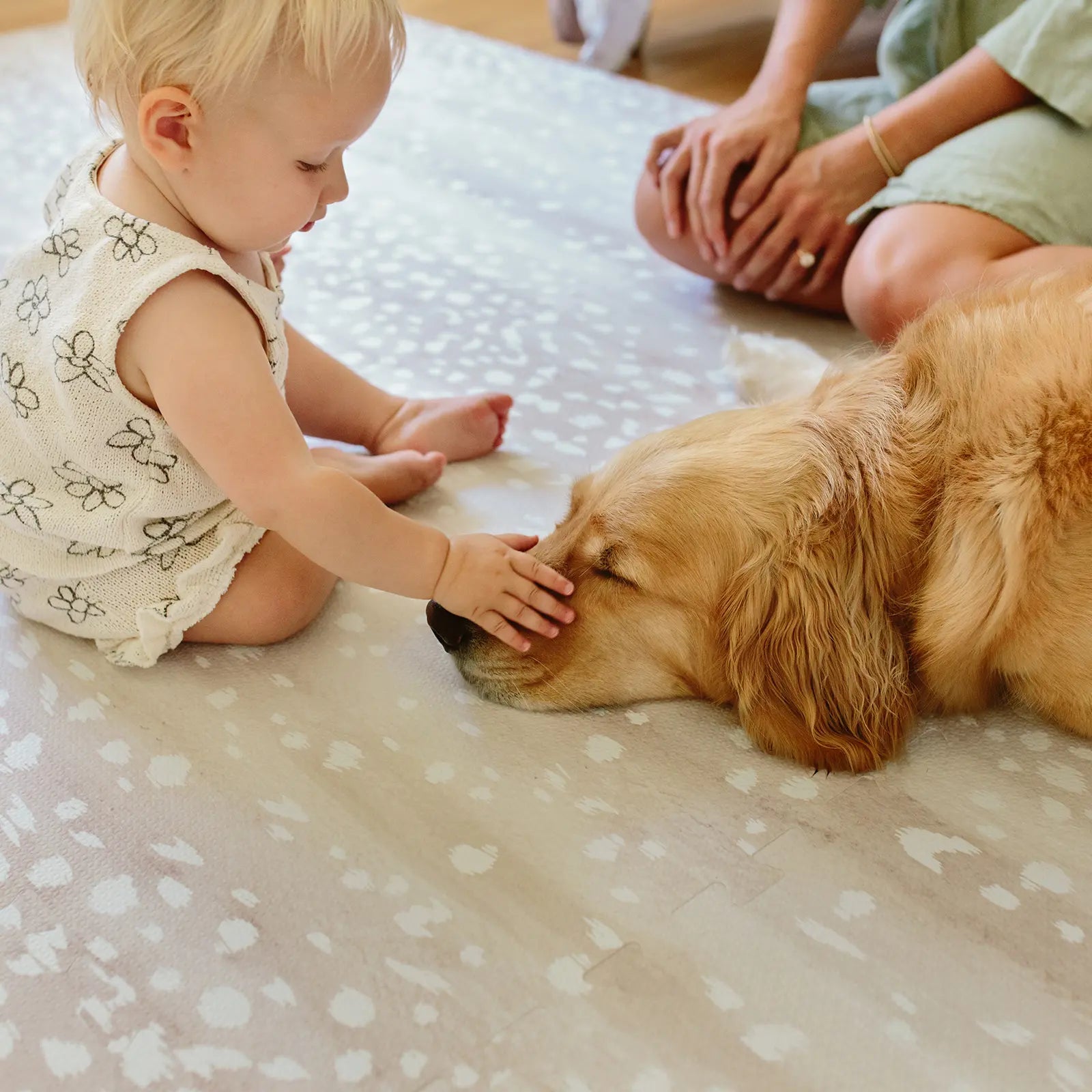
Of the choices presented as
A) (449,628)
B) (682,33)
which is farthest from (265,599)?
(682,33)

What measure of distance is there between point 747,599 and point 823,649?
92 millimetres

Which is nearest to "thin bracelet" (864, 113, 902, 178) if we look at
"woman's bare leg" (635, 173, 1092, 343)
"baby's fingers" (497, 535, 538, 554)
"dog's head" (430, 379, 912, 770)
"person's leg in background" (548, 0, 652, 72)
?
"woman's bare leg" (635, 173, 1092, 343)

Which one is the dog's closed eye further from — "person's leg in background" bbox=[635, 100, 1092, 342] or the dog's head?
"person's leg in background" bbox=[635, 100, 1092, 342]

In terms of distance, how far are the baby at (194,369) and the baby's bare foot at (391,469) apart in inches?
8.9

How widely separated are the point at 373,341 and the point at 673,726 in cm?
103

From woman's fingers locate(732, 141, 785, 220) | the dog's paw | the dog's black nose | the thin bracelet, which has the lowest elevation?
the dog's black nose

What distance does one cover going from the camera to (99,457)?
3.90 ft

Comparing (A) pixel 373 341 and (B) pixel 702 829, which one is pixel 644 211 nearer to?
(A) pixel 373 341

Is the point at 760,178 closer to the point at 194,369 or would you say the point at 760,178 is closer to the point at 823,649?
the point at 823,649

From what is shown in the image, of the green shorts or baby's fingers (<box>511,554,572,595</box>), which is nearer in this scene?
baby's fingers (<box>511,554,572,595</box>)

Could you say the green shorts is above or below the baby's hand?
above

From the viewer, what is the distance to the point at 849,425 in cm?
120

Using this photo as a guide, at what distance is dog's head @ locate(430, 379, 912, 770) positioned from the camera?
1149 mm

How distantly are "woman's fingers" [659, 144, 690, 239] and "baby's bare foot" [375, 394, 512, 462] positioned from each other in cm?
59
